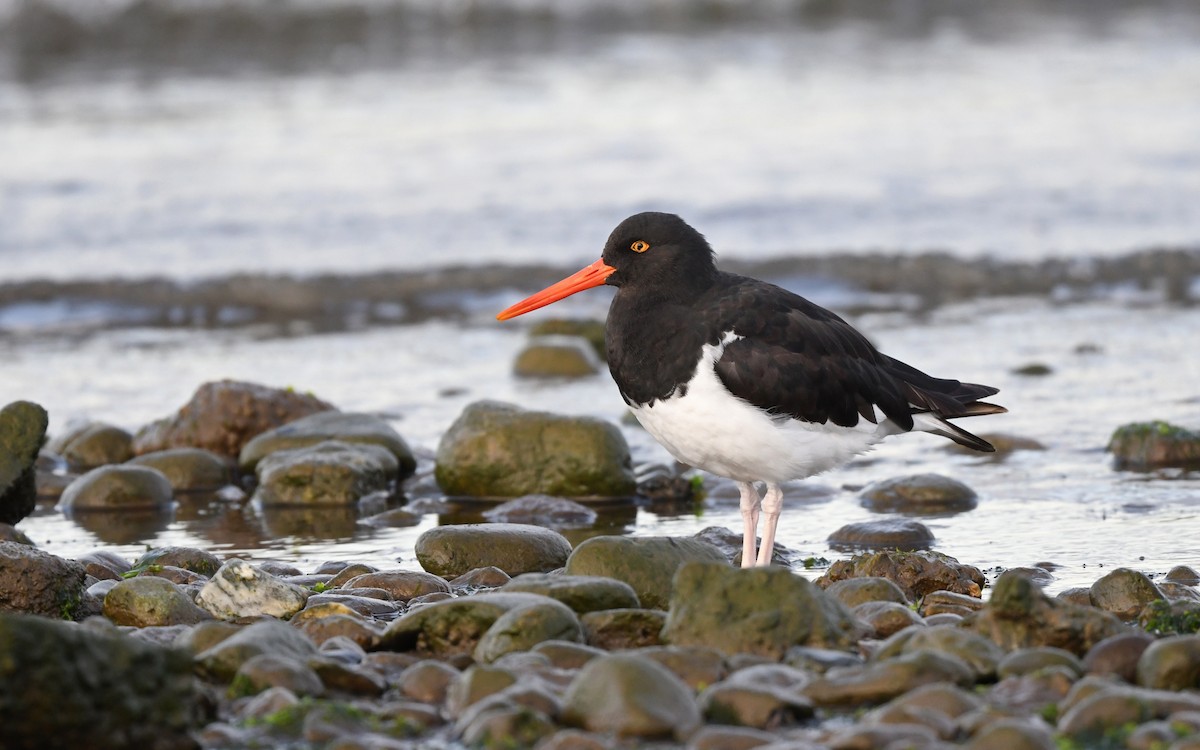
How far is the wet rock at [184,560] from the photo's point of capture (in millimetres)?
5723

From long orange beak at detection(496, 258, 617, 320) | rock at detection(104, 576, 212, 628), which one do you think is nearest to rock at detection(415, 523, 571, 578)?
long orange beak at detection(496, 258, 617, 320)

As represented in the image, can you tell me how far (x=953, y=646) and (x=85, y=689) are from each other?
7.56ft

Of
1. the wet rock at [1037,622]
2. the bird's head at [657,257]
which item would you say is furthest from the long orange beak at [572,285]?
the wet rock at [1037,622]

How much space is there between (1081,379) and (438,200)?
25.3 feet

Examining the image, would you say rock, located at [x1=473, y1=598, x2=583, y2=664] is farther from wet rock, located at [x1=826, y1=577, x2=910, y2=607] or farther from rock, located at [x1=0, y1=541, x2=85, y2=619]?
rock, located at [x1=0, y1=541, x2=85, y2=619]

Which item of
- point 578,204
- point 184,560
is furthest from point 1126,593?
point 578,204

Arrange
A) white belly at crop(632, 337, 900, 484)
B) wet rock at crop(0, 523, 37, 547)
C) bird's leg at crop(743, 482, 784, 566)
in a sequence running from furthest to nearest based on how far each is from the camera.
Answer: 1. wet rock at crop(0, 523, 37, 547)
2. bird's leg at crop(743, 482, 784, 566)
3. white belly at crop(632, 337, 900, 484)

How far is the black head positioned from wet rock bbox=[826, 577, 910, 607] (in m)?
1.26

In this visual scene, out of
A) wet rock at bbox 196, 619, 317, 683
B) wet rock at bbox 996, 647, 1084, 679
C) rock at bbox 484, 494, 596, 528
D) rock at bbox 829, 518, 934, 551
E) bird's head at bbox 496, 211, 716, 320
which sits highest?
bird's head at bbox 496, 211, 716, 320

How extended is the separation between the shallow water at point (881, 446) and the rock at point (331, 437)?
29 centimetres

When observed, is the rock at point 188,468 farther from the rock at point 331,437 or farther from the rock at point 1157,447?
the rock at point 1157,447

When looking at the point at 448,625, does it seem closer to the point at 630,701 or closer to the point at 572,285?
the point at 630,701

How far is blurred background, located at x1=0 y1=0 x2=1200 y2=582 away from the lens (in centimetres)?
872

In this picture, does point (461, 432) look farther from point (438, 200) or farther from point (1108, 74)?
point (1108, 74)
